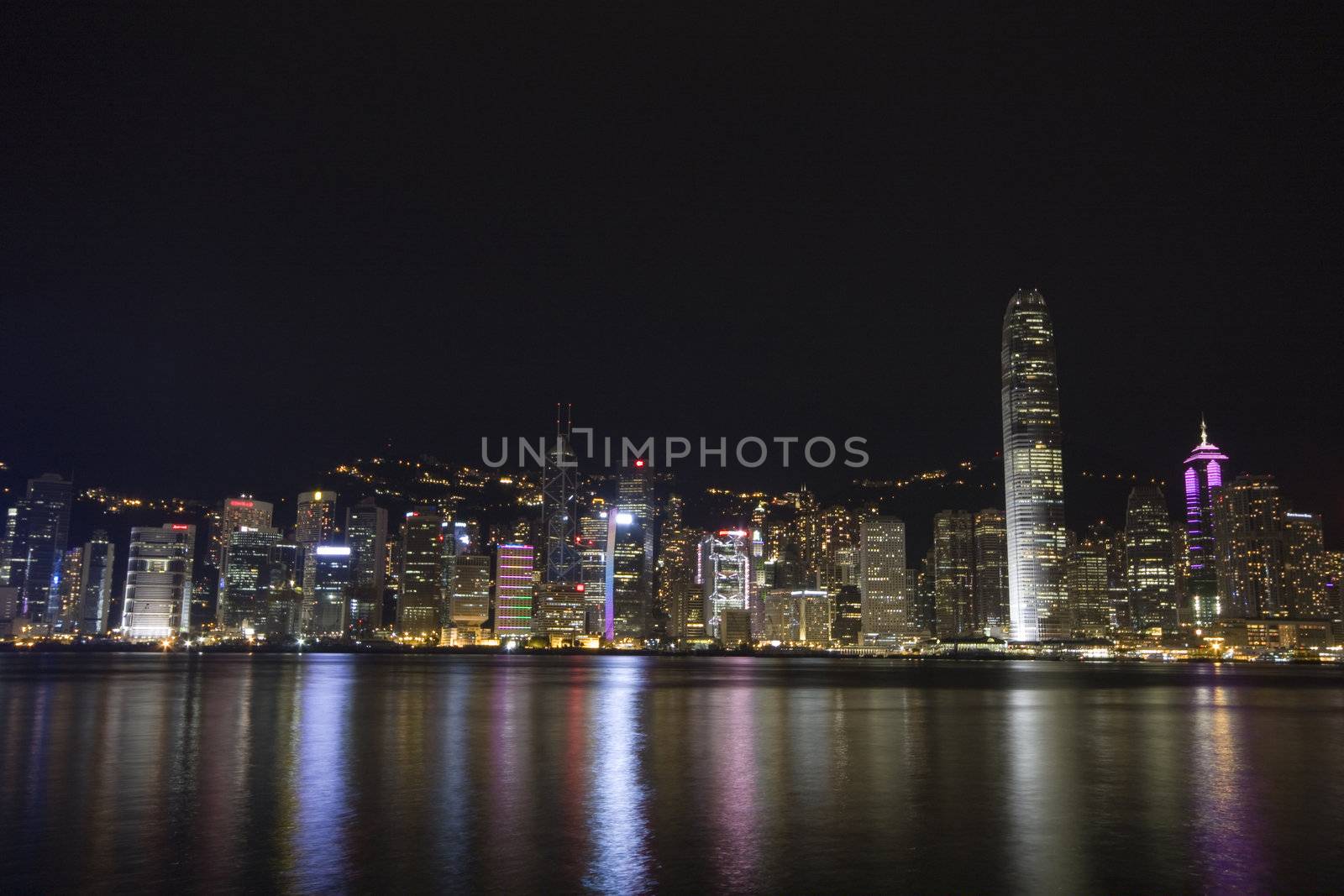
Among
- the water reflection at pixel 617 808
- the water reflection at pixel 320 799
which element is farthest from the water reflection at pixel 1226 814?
the water reflection at pixel 320 799

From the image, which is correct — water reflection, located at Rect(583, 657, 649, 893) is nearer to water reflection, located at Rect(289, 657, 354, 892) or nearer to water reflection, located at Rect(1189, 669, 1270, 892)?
water reflection, located at Rect(289, 657, 354, 892)

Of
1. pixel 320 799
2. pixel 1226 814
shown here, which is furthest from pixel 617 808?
pixel 1226 814

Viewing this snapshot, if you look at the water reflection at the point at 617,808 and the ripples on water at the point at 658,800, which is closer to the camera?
the water reflection at the point at 617,808

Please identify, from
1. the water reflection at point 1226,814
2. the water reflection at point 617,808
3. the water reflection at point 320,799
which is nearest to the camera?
the water reflection at point 617,808

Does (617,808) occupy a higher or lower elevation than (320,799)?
lower

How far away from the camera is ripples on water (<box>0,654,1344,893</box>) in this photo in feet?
63.7

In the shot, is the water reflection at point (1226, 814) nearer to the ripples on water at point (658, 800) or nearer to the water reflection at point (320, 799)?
the ripples on water at point (658, 800)

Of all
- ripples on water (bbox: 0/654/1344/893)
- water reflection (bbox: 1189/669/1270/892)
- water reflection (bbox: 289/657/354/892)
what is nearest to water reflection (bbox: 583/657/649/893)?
ripples on water (bbox: 0/654/1344/893)

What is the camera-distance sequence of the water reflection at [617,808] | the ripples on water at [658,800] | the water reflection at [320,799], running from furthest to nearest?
the ripples on water at [658,800] < the water reflection at [320,799] < the water reflection at [617,808]

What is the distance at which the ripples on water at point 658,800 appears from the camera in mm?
19406

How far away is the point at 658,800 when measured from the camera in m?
27.1

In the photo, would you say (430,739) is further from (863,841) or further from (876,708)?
(876,708)

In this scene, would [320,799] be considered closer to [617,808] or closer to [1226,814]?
[617,808]

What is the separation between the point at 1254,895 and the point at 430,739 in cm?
3028
